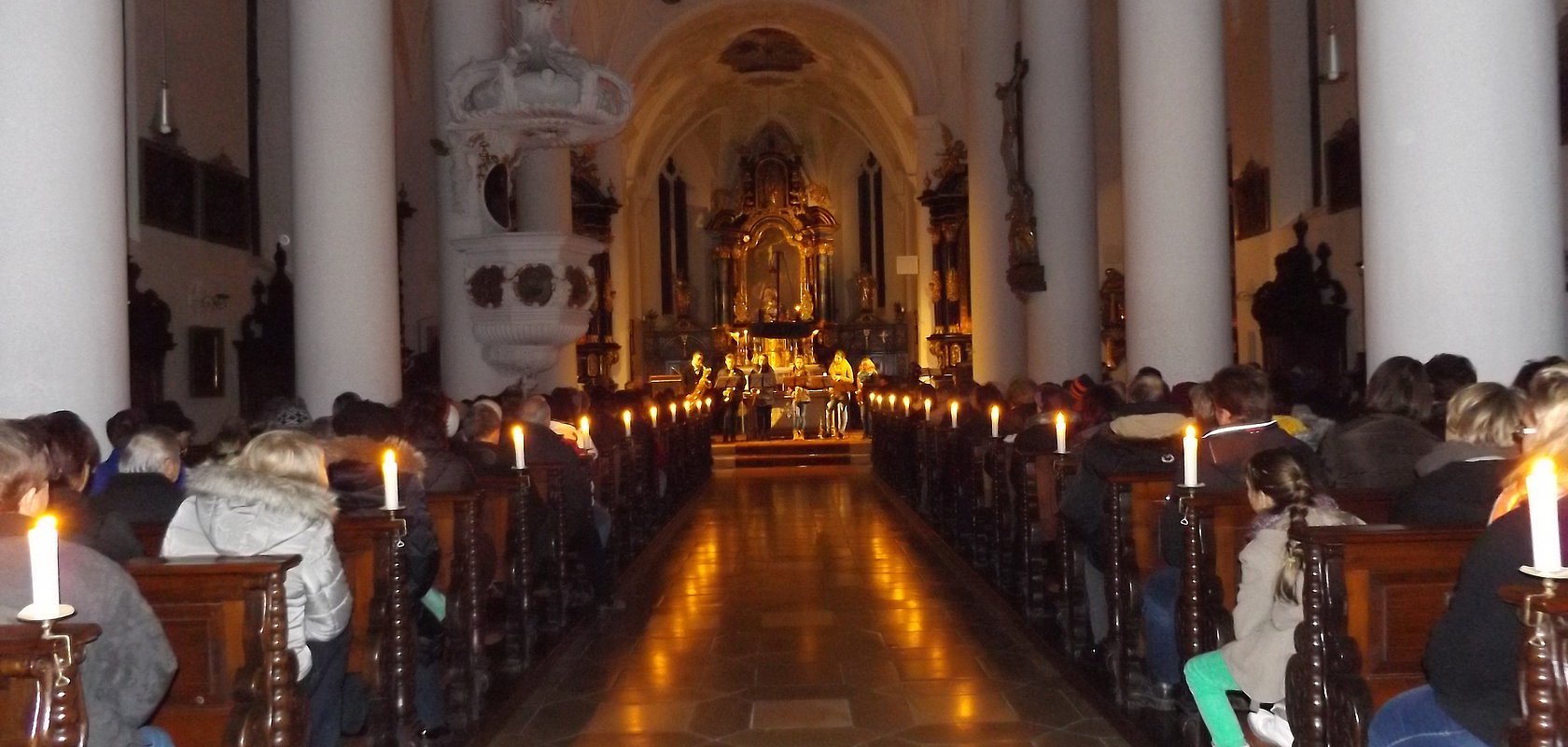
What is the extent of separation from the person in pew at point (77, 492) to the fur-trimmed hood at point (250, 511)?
199 millimetres

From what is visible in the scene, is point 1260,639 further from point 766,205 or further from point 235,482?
point 766,205

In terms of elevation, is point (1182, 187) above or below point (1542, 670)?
above

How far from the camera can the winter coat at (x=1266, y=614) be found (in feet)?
11.5

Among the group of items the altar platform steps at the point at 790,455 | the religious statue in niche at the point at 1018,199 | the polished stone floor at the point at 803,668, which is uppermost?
the religious statue in niche at the point at 1018,199

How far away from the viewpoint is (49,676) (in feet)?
7.29

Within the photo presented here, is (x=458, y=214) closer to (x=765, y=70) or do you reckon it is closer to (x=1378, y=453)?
(x=1378, y=453)

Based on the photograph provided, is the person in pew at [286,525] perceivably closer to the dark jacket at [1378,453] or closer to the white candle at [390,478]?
the white candle at [390,478]

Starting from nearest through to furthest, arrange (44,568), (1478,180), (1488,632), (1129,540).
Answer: (44,568) → (1488,632) → (1129,540) → (1478,180)

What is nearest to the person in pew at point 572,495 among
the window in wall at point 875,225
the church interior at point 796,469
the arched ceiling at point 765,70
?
the church interior at point 796,469

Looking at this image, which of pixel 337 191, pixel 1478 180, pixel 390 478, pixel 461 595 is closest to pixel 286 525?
pixel 390 478

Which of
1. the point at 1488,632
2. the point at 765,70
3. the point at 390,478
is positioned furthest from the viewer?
the point at 765,70

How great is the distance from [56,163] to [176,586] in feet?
8.64

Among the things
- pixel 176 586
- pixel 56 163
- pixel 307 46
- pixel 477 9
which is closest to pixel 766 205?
pixel 477 9

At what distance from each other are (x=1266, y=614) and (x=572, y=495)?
13.9 feet
